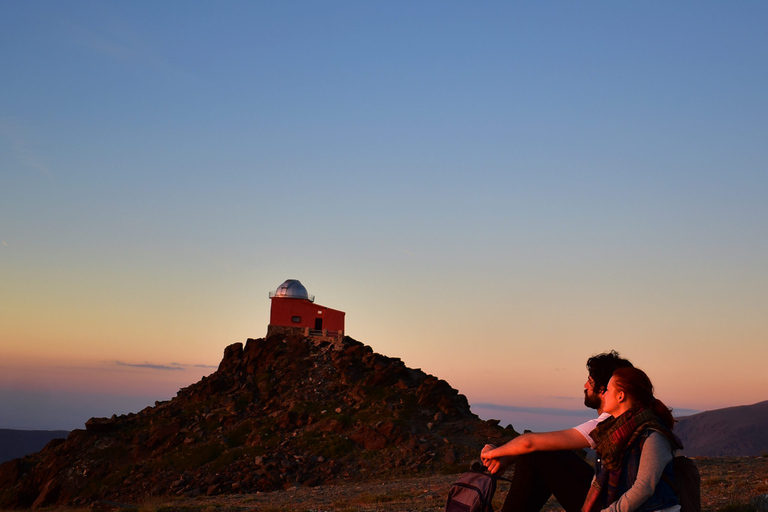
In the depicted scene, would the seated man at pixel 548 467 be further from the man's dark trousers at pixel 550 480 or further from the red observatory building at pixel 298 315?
the red observatory building at pixel 298 315

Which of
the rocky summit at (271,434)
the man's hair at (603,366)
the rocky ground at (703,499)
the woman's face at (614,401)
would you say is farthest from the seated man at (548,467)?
the rocky summit at (271,434)

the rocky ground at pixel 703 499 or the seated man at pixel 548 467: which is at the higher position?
the seated man at pixel 548 467

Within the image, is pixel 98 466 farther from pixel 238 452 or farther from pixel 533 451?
pixel 533 451

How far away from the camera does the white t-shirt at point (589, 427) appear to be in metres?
5.36

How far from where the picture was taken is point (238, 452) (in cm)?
4212

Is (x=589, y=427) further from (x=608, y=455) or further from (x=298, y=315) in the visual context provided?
(x=298, y=315)

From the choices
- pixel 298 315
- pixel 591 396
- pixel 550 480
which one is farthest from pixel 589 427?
pixel 298 315

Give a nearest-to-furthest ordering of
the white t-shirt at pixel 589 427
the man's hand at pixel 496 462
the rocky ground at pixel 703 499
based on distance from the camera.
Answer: the white t-shirt at pixel 589 427 → the man's hand at pixel 496 462 → the rocky ground at pixel 703 499

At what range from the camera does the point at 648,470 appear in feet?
15.4

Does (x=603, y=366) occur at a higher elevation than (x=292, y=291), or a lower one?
lower

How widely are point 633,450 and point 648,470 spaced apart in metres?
0.24

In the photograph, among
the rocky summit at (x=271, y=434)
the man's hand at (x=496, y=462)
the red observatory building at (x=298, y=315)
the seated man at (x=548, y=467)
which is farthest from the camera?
the red observatory building at (x=298, y=315)

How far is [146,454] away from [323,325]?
58.1ft

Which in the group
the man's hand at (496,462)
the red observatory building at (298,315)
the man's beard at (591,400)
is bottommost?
the man's hand at (496,462)
